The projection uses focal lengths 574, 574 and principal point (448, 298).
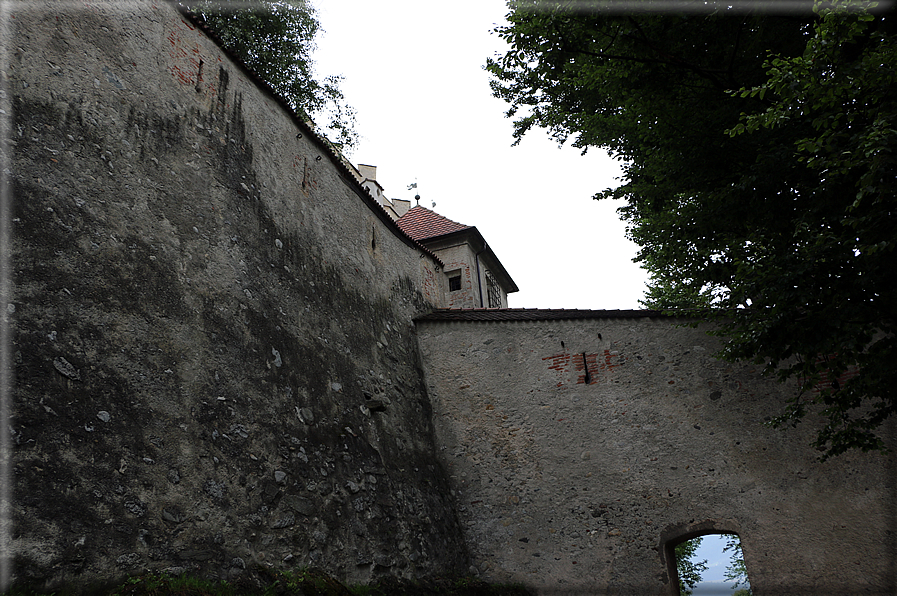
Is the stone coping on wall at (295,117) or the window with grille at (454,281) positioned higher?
the stone coping on wall at (295,117)

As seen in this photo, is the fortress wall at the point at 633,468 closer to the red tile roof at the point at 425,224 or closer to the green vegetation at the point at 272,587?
the green vegetation at the point at 272,587

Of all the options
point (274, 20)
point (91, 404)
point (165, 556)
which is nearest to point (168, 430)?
point (91, 404)

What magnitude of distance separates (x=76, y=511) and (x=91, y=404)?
870mm

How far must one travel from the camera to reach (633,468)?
922 cm

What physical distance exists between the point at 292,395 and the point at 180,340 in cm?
171

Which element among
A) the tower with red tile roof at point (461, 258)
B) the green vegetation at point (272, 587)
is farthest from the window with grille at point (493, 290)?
the green vegetation at point (272, 587)

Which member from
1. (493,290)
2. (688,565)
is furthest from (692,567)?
(493,290)

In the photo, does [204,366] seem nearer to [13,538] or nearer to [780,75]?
[13,538]

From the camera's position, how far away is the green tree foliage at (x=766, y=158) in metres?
5.61

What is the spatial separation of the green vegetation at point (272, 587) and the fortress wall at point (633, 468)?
1077 mm

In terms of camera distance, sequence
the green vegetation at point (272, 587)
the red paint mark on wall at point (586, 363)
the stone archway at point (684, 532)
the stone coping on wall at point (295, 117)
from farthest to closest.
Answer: the red paint mark on wall at point (586, 363) → the stone archway at point (684, 532) → the stone coping on wall at point (295, 117) → the green vegetation at point (272, 587)

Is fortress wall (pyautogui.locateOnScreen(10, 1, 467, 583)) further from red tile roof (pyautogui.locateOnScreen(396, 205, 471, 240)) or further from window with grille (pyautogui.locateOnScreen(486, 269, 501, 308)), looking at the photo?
window with grille (pyautogui.locateOnScreen(486, 269, 501, 308))

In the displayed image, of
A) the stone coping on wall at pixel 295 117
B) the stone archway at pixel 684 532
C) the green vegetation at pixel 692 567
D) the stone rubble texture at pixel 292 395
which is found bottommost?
the green vegetation at pixel 692 567

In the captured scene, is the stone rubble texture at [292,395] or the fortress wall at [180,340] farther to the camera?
the stone rubble texture at [292,395]
